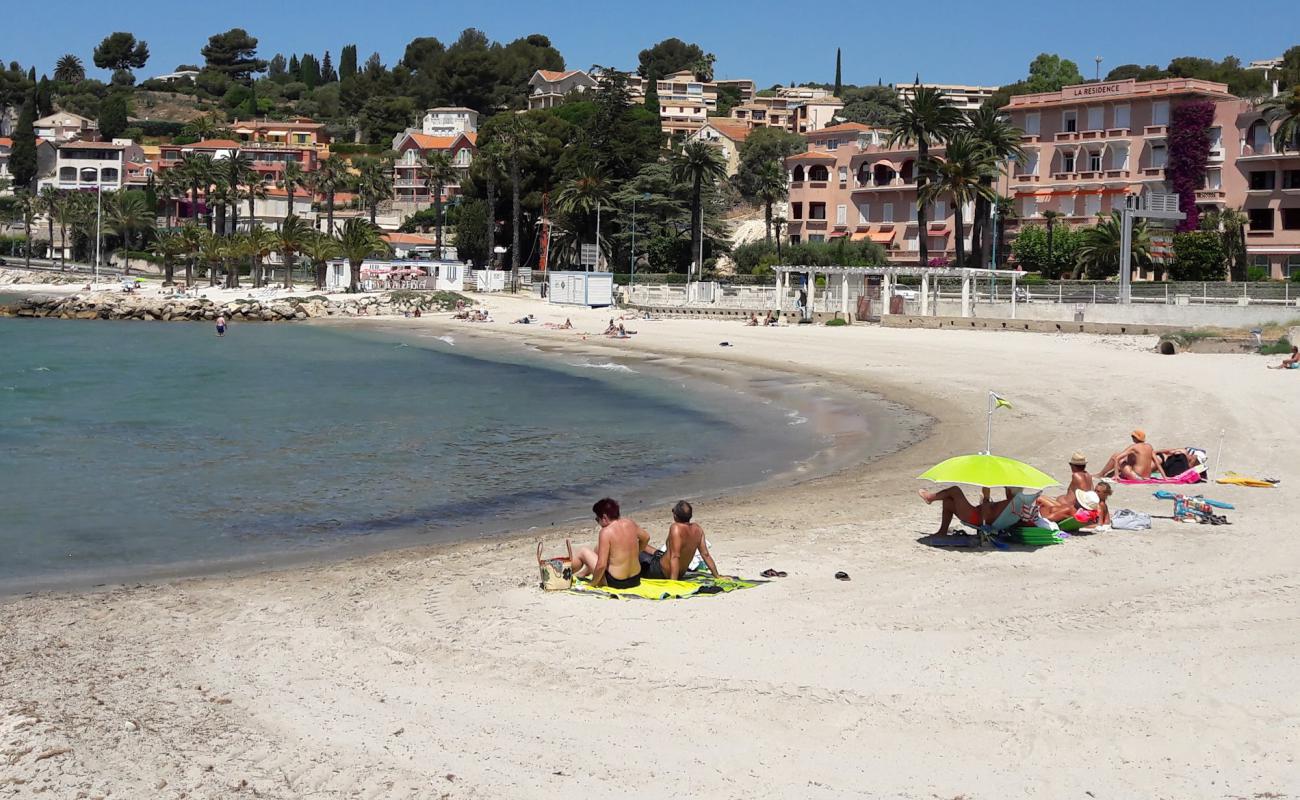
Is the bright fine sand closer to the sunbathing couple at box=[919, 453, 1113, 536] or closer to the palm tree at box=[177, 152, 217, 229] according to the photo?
the sunbathing couple at box=[919, 453, 1113, 536]

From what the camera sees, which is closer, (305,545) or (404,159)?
(305,545)

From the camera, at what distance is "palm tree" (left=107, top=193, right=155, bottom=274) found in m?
114

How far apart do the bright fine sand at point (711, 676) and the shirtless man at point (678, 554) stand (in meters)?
0.77

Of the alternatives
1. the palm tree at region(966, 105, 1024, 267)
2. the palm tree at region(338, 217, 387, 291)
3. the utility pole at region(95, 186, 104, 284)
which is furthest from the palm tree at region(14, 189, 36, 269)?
the palm tree at region(966, 105, 1024, 267)

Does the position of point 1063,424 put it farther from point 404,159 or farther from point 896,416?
point 404,159

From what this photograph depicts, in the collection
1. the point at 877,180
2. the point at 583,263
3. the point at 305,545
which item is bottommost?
the point at 305,545

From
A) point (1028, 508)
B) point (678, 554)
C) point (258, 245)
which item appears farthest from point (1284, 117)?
point (258, 245)

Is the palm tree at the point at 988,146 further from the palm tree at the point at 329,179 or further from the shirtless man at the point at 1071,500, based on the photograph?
the palm tree at the point at 329,179

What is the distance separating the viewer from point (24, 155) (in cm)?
14200

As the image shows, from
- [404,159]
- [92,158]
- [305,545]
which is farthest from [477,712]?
[92,158]

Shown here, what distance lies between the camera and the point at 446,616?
36.1ft

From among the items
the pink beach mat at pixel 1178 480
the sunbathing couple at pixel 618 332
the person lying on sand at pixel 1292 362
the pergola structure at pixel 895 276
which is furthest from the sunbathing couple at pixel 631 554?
the sunbathing couple at pixel 618 332

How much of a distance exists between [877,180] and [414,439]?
200ft

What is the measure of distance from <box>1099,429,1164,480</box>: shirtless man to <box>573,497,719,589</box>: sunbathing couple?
7982mm
